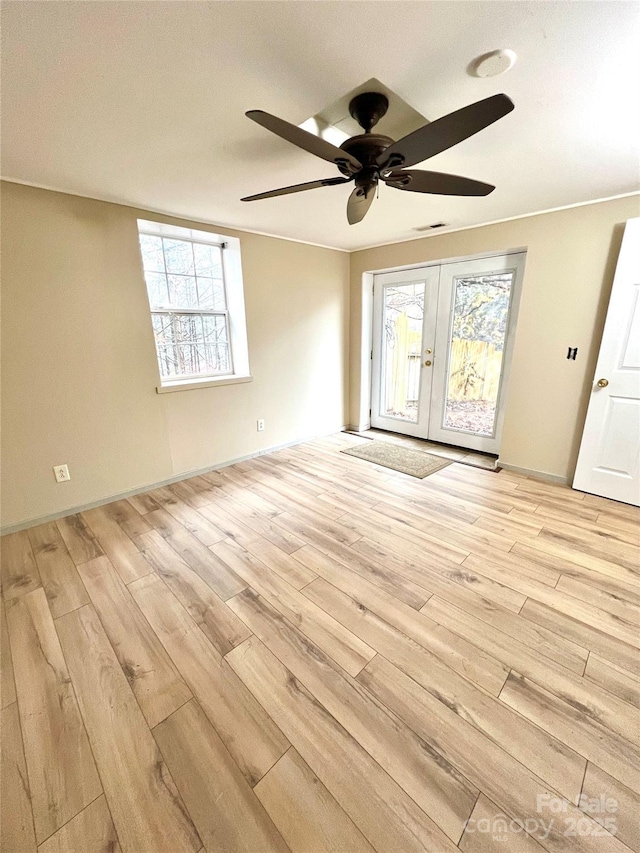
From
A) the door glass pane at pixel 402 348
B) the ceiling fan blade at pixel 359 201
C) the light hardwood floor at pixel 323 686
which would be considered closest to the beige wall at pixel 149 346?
the door glass pane at pixel 402 348

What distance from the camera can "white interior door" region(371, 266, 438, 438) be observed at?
148 inches

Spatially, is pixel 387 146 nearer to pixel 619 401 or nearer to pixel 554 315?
pixel 554 315

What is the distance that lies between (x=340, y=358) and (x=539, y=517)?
286 cm

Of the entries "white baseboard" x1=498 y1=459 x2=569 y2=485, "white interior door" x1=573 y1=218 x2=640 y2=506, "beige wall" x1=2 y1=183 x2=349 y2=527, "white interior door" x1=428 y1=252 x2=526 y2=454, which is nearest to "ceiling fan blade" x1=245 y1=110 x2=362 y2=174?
"beige wall" x1=2 y1=183 x2=349 y2=527

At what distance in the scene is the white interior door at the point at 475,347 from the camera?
320 centimetres

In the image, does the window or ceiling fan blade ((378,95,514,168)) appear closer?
ceiling fan blade ((378,95,514,168))

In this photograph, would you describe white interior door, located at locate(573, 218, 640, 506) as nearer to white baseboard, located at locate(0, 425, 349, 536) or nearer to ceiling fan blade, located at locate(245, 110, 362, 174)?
ceiling fan blade, located at locate(245, 110, 362, 174)

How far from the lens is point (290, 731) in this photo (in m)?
1.14

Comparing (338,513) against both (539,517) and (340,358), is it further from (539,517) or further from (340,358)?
(340,358)

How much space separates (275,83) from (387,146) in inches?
19.7

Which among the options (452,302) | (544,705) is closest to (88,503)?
(544,705)

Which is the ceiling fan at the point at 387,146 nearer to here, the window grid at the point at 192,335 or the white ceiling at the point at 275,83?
the white ceiling at the point at 275,83

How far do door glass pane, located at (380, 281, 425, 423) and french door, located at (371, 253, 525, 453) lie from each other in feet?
0.04

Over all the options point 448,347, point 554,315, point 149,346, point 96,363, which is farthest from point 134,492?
point 554,315
